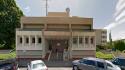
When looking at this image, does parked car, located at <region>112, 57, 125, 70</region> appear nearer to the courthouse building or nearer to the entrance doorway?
the courthouse building

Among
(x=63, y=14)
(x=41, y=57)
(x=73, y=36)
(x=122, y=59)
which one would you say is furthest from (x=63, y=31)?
(x=122, y=59)

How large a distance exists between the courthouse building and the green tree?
44.5 ft

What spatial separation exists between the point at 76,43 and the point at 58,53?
3553 mm

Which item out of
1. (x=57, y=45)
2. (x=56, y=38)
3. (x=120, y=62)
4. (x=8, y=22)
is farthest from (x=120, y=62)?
(x=8, y=22)

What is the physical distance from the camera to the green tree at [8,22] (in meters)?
60.0

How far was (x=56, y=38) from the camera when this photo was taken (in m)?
47.0

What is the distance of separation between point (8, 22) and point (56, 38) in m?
18.2

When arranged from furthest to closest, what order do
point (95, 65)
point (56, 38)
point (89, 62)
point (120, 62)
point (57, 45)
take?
1. point (57, 45)
2. point (56, 38)
3. point (120, 62)
4. point (89, 62)
5. point (95, 65)

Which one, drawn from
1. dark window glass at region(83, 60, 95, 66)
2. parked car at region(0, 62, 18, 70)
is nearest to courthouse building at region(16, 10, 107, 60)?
dark window glass at region(83, 60, 95, 66)

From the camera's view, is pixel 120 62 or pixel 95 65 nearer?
pixel 95 65

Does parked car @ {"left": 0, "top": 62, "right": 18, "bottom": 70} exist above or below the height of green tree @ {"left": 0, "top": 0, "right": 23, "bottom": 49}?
below

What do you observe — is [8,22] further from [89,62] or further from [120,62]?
[120,62]

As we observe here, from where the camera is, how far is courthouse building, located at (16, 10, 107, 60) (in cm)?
4395

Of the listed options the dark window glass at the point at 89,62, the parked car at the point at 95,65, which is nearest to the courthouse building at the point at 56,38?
the parked car at the point at 95,65
